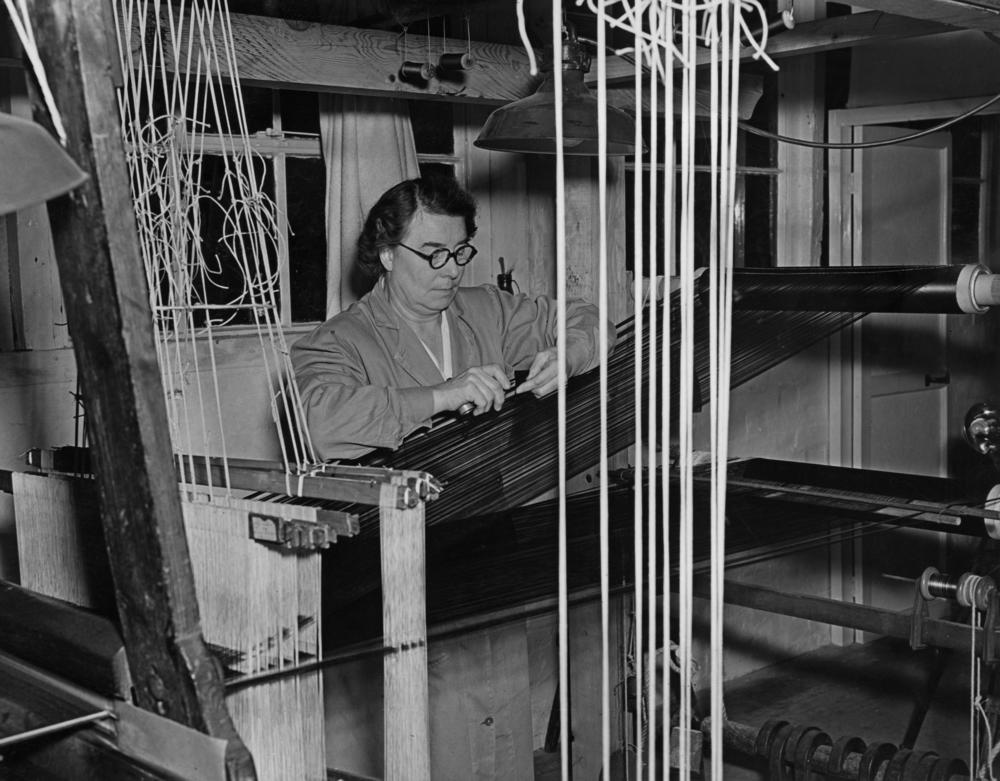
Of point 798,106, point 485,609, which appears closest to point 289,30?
point 485,609

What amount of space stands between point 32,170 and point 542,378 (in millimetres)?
1821

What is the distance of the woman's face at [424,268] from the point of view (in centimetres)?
283

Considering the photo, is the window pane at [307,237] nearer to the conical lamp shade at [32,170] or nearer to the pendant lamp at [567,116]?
the pendant lamp at [567,116]

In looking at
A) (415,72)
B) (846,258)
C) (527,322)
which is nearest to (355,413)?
(527,322)

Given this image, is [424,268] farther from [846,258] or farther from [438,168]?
[846,258]

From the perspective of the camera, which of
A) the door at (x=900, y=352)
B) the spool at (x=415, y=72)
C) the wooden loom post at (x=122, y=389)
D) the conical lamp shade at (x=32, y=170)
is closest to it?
the conical lamp shade at (x=32, y=170)

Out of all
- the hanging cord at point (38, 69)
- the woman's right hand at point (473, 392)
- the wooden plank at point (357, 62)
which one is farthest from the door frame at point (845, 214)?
the hanging cord at point (38, 69)

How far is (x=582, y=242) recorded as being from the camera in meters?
3.37

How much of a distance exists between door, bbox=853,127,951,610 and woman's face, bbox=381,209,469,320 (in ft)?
8.60

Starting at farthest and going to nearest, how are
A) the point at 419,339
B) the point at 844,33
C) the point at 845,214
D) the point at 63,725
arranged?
the point at 845,214 → the point at 419,339 → the point at 844,33 → the point at 63,725

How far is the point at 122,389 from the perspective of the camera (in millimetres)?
968

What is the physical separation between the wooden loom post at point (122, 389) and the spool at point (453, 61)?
2.12m

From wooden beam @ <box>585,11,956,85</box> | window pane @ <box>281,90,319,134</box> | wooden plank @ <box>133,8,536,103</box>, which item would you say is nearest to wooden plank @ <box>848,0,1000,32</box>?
wooden beam @ <box>585,11,956,85</box>

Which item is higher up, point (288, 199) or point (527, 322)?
point (288, 199)
